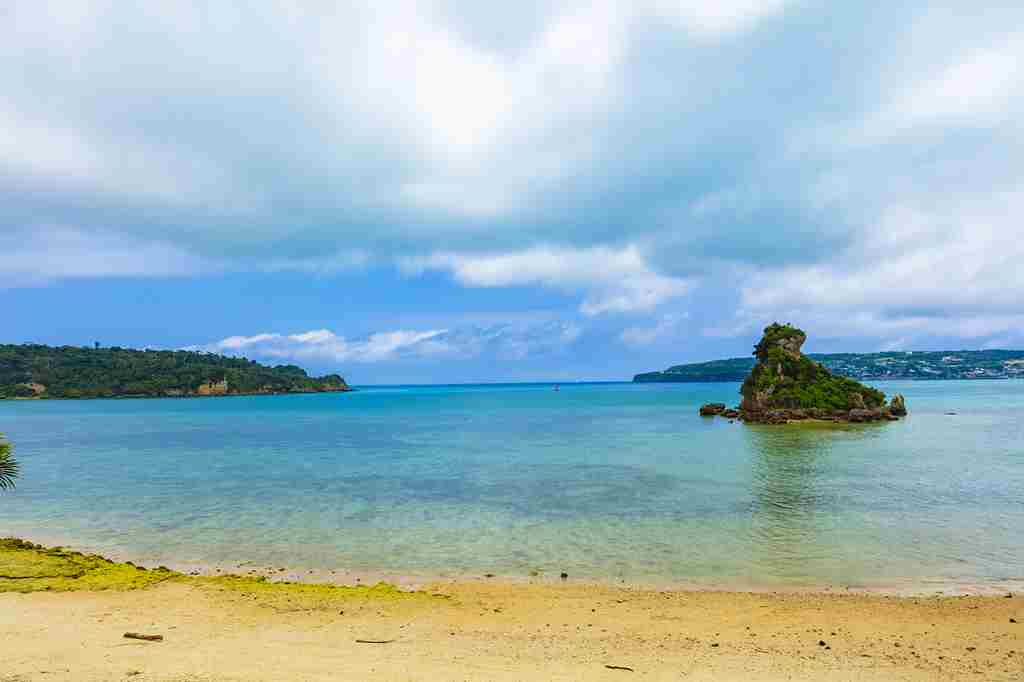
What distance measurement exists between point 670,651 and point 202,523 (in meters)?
23.9

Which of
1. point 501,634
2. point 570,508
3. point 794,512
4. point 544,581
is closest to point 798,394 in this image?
point 794,512

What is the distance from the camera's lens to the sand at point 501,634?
1135 centimetres

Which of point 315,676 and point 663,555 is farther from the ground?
point 315,676

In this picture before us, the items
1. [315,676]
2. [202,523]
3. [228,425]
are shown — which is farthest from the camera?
[228,425]

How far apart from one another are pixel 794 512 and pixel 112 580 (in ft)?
95.4

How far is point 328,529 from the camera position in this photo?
26.7 meters

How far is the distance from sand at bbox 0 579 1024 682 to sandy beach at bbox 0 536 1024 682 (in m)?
0.06

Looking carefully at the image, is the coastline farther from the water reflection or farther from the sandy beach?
the water reflection

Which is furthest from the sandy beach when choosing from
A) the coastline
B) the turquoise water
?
the turquoise water

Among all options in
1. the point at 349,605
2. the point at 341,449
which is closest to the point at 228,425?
the point at 341,449

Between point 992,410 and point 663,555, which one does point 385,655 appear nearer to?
point 663,555

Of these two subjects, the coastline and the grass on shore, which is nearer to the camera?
the grass on shore

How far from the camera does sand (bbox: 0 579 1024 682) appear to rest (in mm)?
11352

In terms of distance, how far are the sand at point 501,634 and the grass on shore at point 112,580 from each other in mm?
156
